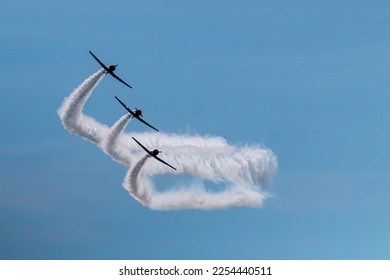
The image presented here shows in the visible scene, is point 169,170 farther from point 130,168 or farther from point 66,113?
point 66,113

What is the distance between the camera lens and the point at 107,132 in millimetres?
125938

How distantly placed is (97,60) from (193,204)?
62.3ft

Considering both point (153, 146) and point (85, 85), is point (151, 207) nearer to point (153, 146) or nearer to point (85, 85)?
point (153, 146)

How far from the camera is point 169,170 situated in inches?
5044

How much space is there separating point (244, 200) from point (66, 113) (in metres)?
21.7

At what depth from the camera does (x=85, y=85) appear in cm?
12581
